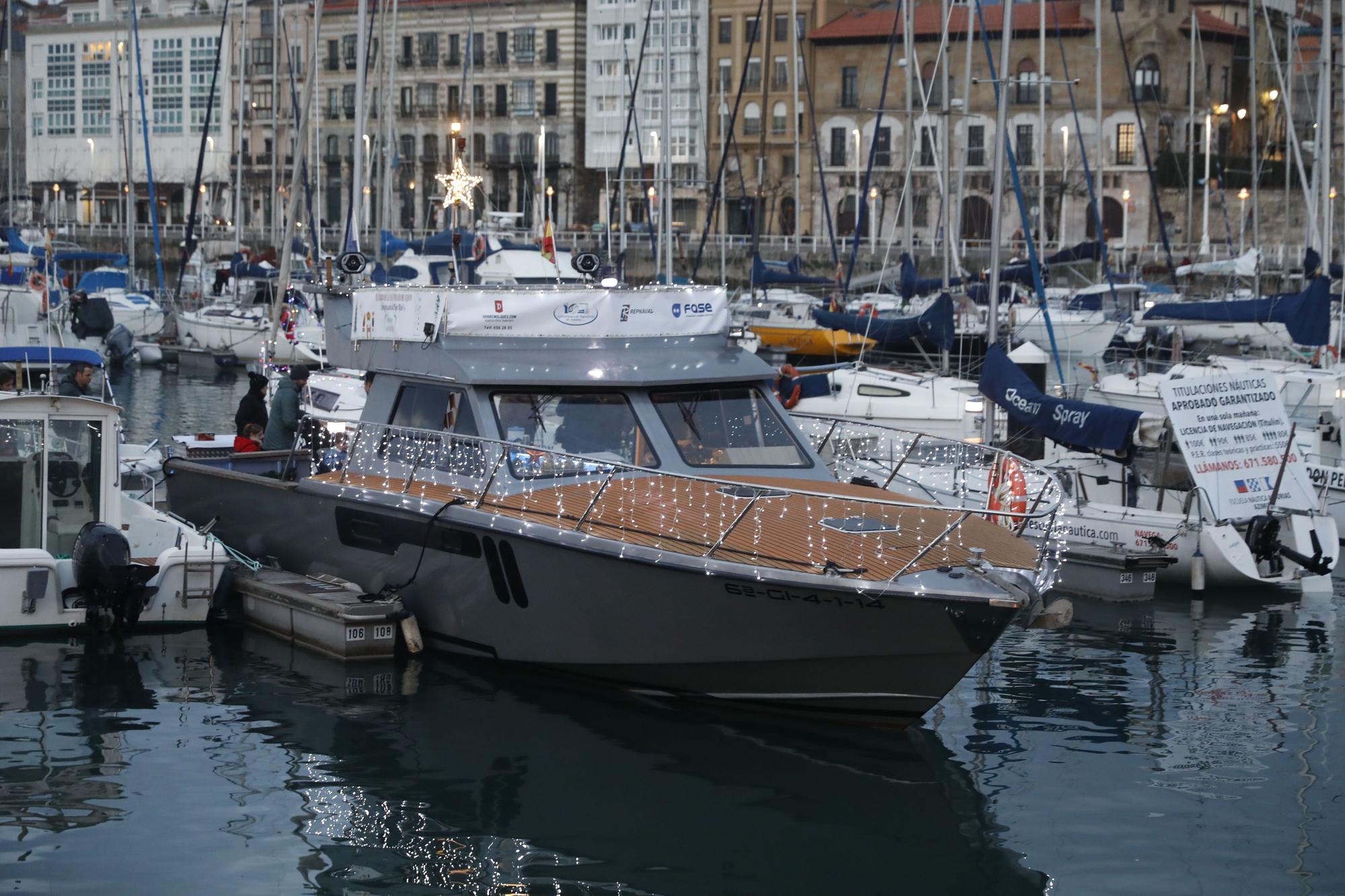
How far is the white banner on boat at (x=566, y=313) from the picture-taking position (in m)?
14.4

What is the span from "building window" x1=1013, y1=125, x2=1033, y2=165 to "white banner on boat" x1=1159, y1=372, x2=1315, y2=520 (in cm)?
5657

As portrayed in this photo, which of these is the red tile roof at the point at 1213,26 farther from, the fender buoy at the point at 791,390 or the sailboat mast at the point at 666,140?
the fender buoy at the point at 791,390

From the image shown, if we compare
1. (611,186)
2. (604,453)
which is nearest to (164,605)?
(604,453)

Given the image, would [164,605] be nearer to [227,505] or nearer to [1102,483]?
[227,505]

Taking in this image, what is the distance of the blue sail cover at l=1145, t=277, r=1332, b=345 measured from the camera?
84.2 ft

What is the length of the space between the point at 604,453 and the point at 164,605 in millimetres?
4163

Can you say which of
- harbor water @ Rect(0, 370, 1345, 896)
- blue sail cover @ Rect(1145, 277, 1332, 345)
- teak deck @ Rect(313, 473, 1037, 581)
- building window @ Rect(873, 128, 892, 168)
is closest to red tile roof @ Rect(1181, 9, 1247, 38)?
building window @ Rect(873, 128, 892, 168)

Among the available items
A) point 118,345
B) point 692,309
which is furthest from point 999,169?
point 118,345

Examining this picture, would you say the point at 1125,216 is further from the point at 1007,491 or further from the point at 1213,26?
the point at 1007,491

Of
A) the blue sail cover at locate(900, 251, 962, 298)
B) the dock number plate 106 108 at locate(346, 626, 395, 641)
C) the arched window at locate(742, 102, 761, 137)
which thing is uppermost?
the arched window at locate(742, 102, 761, 137)

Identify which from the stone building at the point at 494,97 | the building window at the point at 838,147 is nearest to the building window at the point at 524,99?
the stone building at the point at 494,97

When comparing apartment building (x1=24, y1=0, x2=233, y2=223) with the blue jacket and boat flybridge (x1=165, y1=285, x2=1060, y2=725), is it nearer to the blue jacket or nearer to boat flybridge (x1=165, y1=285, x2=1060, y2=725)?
the blue jacket

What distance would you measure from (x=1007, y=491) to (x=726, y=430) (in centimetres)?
227

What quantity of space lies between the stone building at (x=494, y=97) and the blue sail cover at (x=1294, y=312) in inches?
2200
